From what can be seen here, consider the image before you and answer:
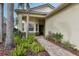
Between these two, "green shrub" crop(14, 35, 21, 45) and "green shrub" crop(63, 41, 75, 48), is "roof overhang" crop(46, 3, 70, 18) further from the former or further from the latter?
"green shrub" crop(14, 35, 21, 45)

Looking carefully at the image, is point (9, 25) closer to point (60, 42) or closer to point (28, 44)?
point (28, 44)

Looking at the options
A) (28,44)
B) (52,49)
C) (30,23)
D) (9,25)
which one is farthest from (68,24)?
(9,25)

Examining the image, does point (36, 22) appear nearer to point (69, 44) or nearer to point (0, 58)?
point (69, 44)

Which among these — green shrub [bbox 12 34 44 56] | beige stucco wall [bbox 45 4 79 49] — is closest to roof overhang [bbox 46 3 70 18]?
beige stucco wall [bbox 45 4 79 49]

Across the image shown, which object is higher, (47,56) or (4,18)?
(4,18)

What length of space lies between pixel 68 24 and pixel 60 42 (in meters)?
0.61

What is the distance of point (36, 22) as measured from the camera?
16.4 feet

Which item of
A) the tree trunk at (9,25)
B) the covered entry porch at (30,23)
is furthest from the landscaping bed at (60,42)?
the tree trunk at (9,25)

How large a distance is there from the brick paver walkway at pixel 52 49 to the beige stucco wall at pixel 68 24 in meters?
0.29

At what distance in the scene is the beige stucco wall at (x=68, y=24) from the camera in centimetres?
483

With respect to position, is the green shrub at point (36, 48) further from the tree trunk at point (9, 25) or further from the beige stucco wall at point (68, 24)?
the tree trunk at point (9, 25)

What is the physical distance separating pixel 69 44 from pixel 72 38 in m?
0.31

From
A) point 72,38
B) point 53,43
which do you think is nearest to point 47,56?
point 53,43

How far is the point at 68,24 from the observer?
4848 mm
